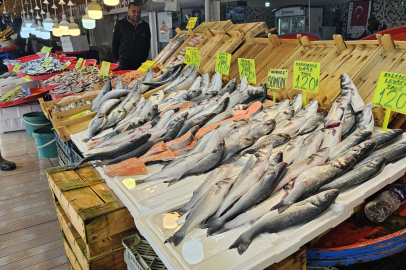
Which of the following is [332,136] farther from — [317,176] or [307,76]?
[307,76]

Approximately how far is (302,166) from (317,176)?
14 centimetres

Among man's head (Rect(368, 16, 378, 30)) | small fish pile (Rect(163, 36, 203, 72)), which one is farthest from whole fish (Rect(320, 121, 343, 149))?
man's head (Rect(368, 16, 378, 30))

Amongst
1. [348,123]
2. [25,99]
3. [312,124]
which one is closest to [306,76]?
[312,124]

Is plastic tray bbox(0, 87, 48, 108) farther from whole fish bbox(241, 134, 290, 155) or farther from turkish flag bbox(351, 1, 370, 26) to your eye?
turkish flag bbox(351, 1, 370, 26)

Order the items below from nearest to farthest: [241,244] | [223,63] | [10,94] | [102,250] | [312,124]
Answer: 1. [241,244]
2. [102,250]
3. [312,124]
4. [223,63]
5. [10,94]

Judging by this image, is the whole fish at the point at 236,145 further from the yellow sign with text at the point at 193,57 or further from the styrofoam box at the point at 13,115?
the styrofoam box at the point at 13,115

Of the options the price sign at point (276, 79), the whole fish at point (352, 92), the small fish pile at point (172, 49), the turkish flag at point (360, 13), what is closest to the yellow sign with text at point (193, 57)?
the small fish pile at point (172, 49)

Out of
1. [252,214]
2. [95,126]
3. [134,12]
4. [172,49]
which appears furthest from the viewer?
[134,12]

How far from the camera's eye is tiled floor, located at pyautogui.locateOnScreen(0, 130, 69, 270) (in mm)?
3139

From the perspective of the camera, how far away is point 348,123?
7.12 ft

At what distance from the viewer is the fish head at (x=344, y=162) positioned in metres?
1.64

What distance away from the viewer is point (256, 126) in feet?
7.81

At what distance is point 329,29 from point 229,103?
4.97 m

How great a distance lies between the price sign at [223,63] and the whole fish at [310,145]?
187cm
